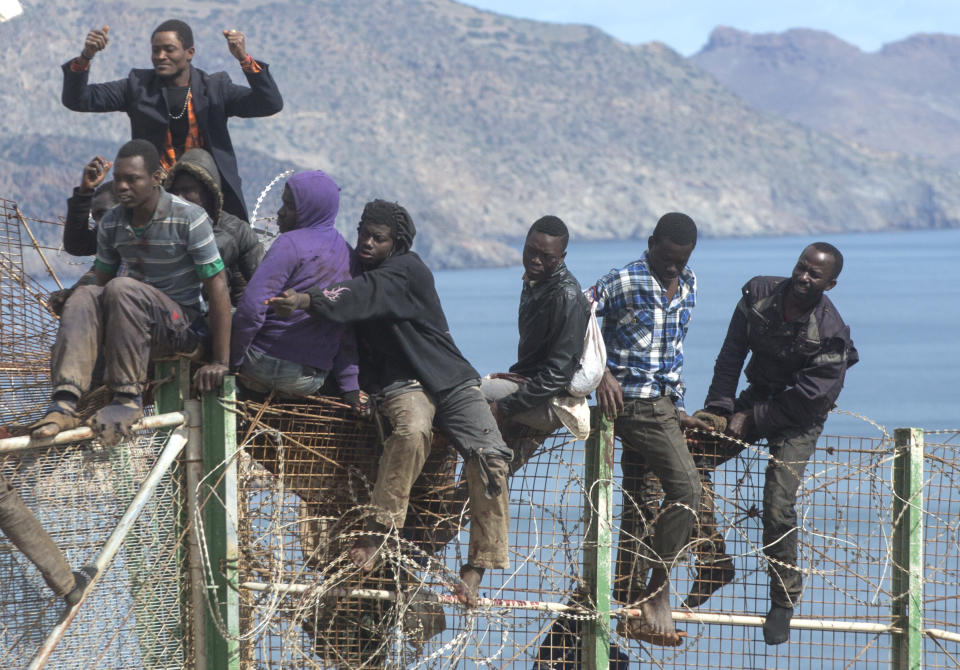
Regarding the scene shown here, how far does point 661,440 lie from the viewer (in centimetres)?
639

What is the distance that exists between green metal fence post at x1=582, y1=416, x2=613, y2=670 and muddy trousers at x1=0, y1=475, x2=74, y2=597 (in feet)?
8.05

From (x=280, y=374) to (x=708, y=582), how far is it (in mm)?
2419

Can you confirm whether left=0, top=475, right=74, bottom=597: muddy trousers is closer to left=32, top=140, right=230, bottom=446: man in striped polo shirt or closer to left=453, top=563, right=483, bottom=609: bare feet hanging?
left=32, top=140, right=230, bottom=446: man in striped polo shirt

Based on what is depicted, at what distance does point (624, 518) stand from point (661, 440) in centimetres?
51

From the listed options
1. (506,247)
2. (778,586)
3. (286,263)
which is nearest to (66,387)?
(286,263)

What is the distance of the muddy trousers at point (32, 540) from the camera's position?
534 cm

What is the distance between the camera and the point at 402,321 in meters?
6.14

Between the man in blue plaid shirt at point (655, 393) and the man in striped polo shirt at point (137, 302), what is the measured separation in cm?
198

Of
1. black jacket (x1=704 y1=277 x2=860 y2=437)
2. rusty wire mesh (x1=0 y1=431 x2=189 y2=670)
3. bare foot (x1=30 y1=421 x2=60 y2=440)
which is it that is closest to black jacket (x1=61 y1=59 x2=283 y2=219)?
rusty wire mesh (x1=0 y1=431 x2=189 y2=670)

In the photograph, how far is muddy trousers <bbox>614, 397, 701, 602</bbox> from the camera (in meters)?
6.39

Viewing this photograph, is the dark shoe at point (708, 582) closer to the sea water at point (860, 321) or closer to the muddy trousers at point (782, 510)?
the muddy trousers at point (782, 510)

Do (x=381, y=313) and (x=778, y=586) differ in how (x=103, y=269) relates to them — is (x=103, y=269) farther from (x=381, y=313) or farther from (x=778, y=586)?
(x=778, y=586)

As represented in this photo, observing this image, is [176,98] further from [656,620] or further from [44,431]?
[656,620]

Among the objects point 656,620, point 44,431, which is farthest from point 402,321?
point 656,620
